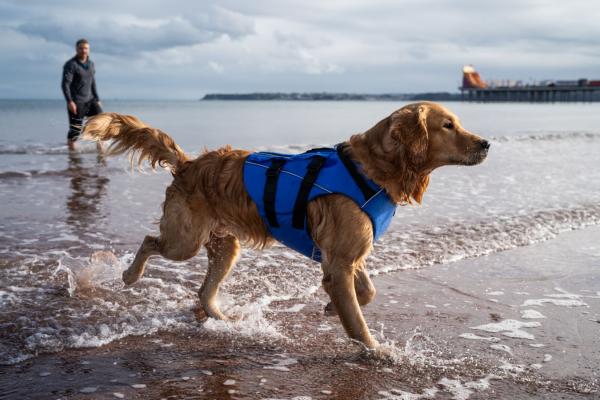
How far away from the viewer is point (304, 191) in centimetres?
495

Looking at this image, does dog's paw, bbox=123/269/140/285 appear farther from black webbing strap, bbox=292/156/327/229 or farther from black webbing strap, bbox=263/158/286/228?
black webbing strap, bbox=292/156/327/229

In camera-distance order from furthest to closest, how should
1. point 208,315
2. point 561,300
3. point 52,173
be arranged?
point 52,173, point 561,300, point 208,315

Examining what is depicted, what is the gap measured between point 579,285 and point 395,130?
3322 millimetres

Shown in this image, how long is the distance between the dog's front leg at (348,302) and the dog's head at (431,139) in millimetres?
961

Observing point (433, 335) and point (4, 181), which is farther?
point (4, 181)

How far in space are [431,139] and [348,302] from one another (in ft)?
4.57

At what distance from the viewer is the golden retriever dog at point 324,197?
4.74 metres

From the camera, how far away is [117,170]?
14594mm

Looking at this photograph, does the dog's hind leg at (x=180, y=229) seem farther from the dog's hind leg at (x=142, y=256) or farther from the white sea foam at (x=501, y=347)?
the white sea foam at (x=501, y=347)

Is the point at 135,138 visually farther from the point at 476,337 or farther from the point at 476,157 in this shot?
the point at 476,337

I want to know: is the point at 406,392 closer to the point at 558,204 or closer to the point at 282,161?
the point at 282,161

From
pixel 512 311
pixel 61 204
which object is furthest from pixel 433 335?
pixel 61 204

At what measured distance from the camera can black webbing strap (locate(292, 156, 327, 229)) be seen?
4.95 m

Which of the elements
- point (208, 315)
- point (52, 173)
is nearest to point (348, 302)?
point (208, 315)
